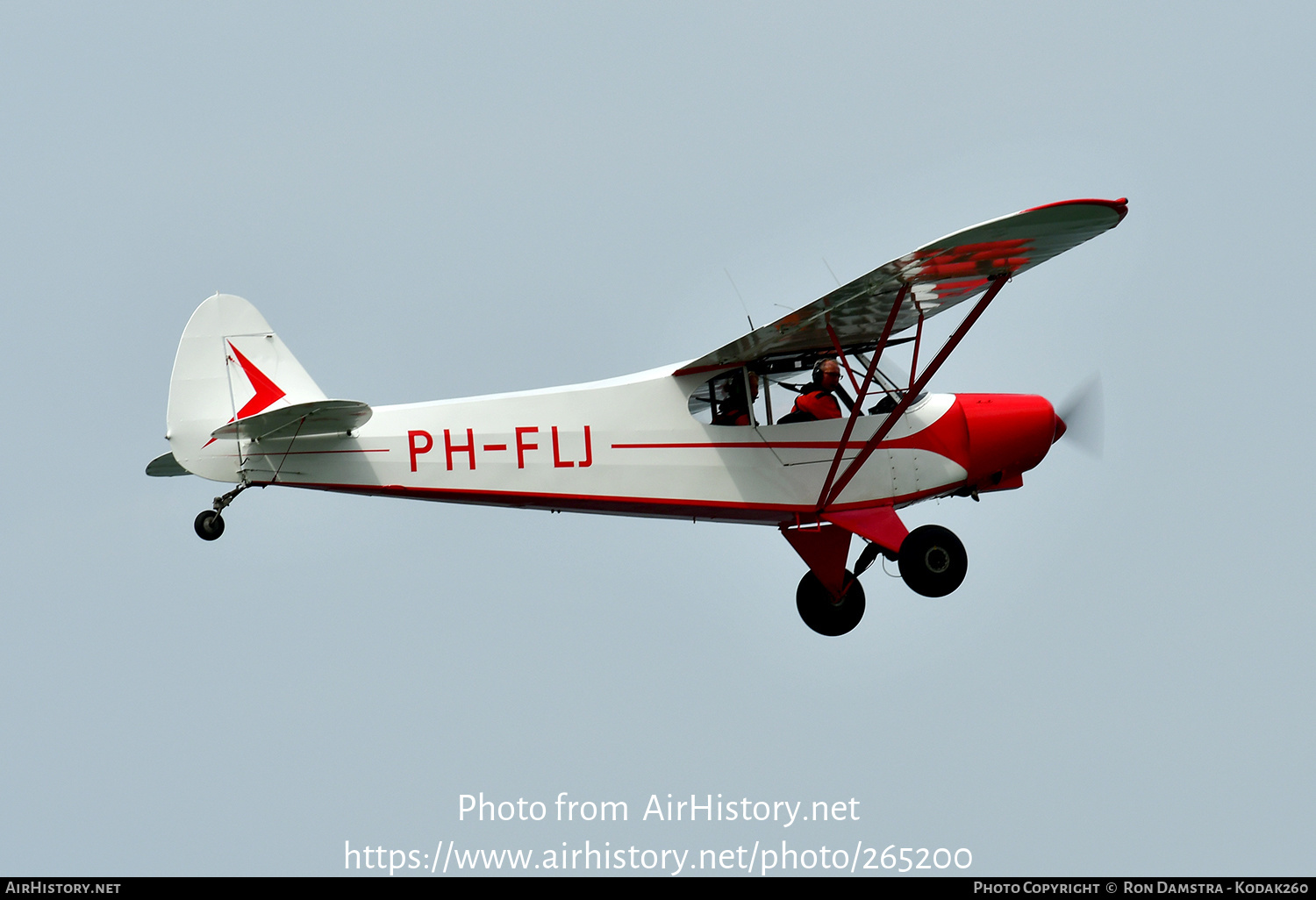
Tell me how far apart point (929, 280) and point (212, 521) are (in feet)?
18.8

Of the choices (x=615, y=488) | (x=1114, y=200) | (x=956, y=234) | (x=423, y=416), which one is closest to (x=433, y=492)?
(x=423, y=416)

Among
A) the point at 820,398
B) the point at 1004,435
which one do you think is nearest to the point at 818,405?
the point at 820,398

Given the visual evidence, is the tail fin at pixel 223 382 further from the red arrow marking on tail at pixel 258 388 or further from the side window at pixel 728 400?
the side window at pixel 728 400

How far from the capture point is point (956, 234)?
34.6 feet

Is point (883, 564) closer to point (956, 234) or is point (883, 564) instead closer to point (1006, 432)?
point (1006, 432)

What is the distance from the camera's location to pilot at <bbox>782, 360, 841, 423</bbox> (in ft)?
40.9

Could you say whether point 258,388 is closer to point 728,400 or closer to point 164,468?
point 164,468

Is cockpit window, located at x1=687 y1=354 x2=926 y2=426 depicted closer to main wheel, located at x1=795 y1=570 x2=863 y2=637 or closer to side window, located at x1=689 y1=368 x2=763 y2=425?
side window, located at x1=689 y1=368 x2=763 y2=425

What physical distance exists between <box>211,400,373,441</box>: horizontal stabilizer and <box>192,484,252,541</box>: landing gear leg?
1.71 feet

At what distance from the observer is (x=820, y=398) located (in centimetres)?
1251

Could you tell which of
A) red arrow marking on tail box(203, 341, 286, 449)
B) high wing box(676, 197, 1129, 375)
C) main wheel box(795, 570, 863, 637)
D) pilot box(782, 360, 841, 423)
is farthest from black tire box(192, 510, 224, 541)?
main wheel box(795, 570, 863, 637)

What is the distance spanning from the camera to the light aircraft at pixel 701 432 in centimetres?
1166

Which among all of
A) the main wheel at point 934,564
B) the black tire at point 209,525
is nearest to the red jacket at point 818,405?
the main wheel at point 934,564

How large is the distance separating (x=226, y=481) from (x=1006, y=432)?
20.9ft
